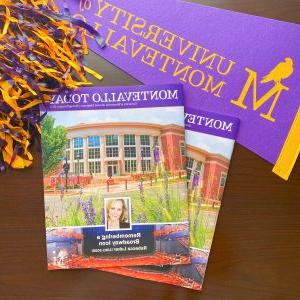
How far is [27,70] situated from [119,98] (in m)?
0.13

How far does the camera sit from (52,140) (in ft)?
1.96

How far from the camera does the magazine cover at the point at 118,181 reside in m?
0.59

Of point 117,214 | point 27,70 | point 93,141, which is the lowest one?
point 117,214

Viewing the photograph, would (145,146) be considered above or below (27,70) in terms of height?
below

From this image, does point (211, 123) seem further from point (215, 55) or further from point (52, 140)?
point (52, 140)

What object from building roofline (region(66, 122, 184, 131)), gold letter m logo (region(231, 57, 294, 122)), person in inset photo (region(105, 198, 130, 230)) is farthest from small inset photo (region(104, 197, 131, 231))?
gold letter m logo (region(231, 57, 294, 122))

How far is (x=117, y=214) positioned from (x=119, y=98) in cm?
16

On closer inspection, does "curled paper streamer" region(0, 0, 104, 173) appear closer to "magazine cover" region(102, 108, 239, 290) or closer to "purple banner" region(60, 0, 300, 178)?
"purple banner" region(60, 0, 300, 178)

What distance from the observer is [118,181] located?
1.96 feet

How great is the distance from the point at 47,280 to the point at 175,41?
0.38 meters

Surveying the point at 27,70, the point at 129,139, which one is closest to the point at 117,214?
the point at 129,139

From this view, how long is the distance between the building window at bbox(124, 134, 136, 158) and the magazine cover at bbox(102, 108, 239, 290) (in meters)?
0.07

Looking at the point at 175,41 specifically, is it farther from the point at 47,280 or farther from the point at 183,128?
the point at 47,280

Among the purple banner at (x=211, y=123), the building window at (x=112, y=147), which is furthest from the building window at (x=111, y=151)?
the purple banner at (x=211, y=123)
